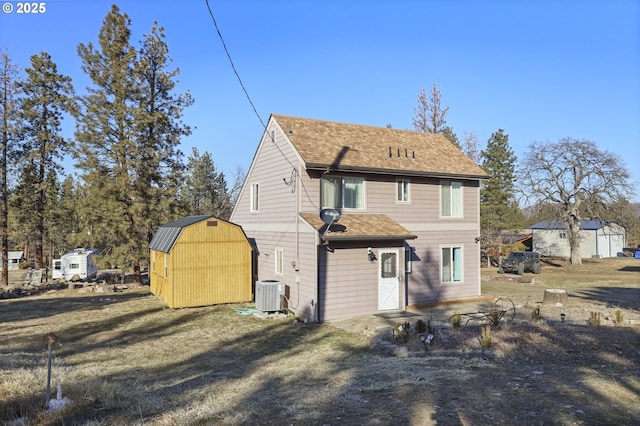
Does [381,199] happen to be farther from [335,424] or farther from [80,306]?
[80,306]

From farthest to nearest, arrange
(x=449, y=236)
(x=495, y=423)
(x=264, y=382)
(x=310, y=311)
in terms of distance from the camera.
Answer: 1. (x=449, y=236)
2. (x=310, y=311)
3. (x=264, y=382)
4. (x=495, y=423)

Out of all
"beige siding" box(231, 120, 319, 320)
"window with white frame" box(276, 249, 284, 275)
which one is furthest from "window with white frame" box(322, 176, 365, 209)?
"window with white frame" box(276, 249, 284, 275)

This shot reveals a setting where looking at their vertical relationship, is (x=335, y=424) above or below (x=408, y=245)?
below

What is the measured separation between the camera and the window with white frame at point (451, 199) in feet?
61.7

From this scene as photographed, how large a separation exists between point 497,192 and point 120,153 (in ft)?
100

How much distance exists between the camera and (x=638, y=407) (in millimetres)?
5988

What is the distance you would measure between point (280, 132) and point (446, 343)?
34.5ft

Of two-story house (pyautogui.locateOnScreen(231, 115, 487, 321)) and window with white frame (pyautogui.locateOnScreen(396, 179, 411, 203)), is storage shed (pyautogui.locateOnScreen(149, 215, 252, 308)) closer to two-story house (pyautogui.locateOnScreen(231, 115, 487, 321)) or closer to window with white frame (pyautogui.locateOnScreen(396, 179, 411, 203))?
two-story house (pyautogui.locateOnScreen(231, 115, 487, 321))

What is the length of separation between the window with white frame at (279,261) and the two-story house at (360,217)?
41 millimetres

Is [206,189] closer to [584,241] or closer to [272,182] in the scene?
[272,182]

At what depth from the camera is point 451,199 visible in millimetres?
19062

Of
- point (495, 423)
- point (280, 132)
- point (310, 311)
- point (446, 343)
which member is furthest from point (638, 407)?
point (280, 132)

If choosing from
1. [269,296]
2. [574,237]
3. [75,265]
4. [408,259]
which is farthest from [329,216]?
[574,237]

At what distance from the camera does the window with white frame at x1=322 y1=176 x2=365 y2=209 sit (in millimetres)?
16172
